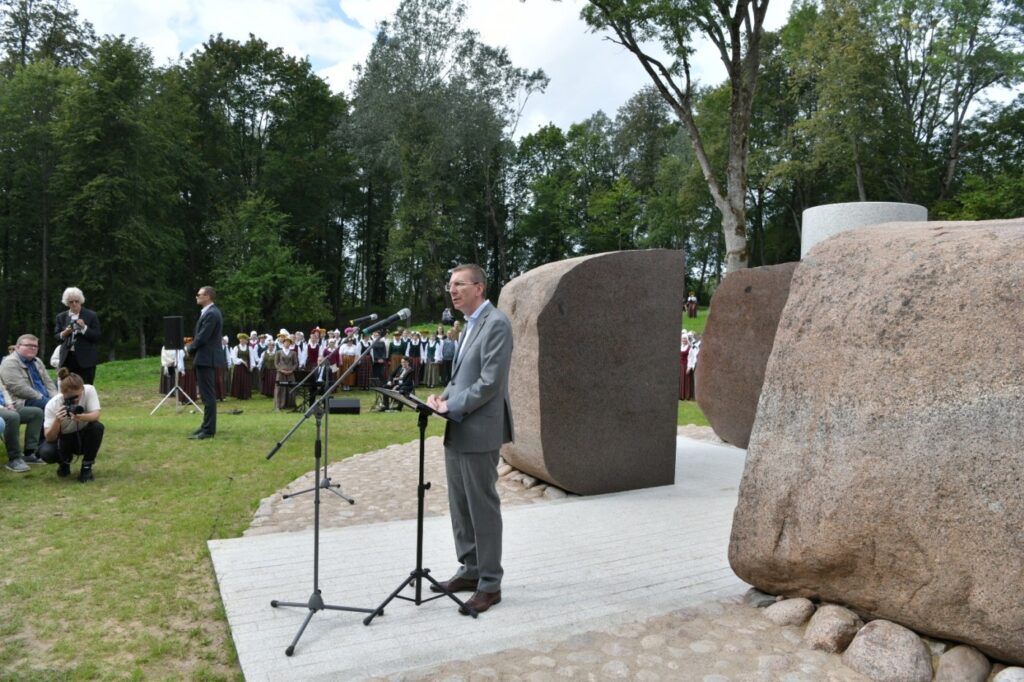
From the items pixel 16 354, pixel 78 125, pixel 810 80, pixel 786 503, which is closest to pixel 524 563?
pixel 786 503

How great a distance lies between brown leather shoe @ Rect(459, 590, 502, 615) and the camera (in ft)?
12.9

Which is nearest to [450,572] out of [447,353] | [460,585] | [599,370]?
[460,585]

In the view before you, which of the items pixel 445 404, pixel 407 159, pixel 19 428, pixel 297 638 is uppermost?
pixel 407 159

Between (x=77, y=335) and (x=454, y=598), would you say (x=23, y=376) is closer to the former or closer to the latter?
(x=77, y=335)

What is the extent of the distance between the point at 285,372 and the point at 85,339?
660cm

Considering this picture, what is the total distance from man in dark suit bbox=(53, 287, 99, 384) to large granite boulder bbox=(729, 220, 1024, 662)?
8.94 meters

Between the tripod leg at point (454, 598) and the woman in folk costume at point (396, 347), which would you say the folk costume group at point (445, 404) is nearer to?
the tripod leg at point (454, 598)

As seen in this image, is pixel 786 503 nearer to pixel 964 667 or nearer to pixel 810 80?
pixel 964 667

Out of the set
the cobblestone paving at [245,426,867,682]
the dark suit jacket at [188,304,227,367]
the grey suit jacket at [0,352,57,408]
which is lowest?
the cobblestone paving at [245,426,867,682]

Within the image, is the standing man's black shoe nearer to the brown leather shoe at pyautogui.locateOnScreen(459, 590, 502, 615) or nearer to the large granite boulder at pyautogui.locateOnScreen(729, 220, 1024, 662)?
the brown leather shoe at pyautogui.locateOnScreen(459, 590, 502, 615)

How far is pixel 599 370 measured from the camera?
7004mm

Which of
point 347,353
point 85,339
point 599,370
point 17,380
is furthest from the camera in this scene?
point 347,353

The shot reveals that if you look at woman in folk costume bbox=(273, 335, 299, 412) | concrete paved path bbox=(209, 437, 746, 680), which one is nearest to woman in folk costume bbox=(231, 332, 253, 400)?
woman in folk costume bbox=(273, 335, 299, 412)

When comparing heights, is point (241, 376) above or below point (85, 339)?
below
